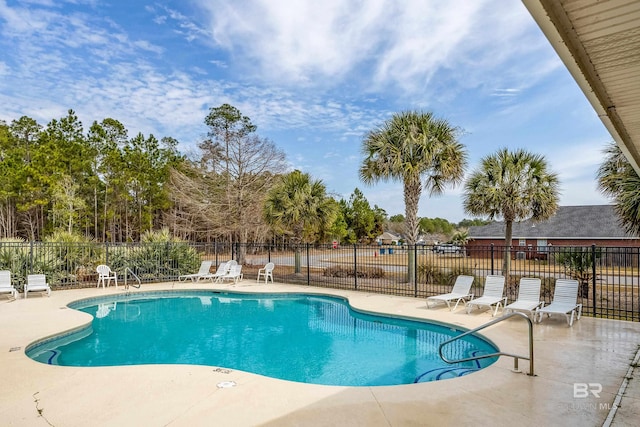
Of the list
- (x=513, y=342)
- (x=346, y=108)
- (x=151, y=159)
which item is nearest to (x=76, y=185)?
(x=151, y=159)

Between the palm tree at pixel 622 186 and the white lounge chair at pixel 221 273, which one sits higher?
the palm tree at pixel 622 186

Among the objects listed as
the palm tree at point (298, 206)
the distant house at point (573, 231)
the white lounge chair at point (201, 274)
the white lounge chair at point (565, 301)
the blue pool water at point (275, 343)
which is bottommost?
the blue pool water at point (275, 343)

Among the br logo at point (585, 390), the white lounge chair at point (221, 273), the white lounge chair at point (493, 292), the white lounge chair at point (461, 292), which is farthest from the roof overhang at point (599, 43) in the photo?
the white lounge chair at point (221, 273)

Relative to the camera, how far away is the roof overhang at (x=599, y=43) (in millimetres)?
1690

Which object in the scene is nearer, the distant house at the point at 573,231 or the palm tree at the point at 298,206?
the palm tree at the point at 298,206

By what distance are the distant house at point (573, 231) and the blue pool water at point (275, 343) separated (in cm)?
2313

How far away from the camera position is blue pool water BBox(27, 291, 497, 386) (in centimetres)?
606

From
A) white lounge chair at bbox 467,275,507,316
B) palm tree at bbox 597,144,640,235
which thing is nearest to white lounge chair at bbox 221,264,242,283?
white lounge chair at bbox 467,275,507,316

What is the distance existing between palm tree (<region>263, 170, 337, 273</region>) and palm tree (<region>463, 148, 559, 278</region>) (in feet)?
20.3

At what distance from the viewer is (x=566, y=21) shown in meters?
1.78

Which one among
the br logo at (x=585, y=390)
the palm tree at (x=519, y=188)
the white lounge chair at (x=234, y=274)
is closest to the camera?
the br logo at (x=585, y=390)

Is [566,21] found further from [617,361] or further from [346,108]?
[346,108]

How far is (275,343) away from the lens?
302 inches

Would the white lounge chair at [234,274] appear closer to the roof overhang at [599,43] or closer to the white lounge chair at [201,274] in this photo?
the white lounge chair at [201,274]
